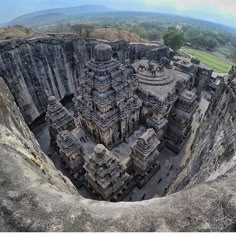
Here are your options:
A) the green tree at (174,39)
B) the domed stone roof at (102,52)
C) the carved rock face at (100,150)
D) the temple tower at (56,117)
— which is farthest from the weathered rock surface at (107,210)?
the green tree at (174,39)

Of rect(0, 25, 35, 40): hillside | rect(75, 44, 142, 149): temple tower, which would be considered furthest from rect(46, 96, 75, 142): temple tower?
rect(0, 25, 35, 40): hillside

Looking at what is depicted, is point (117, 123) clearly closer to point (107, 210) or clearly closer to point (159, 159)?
point (159, 159)

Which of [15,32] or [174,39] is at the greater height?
[15,32]

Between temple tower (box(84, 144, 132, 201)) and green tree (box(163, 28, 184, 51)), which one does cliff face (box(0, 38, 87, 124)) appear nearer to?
temple tower (box(84, 144, 132, 201))

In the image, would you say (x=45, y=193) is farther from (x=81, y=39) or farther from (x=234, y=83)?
(x=81, y=39)

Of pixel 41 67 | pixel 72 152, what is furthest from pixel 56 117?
pixel 41 67
